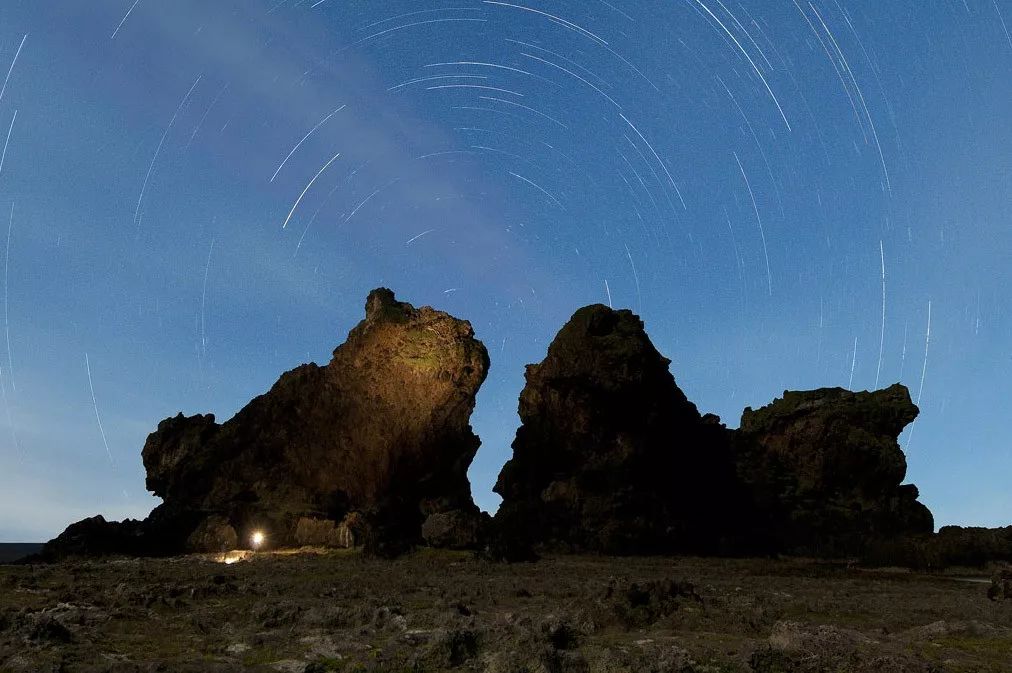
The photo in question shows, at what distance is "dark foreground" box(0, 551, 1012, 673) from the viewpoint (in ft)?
26.1

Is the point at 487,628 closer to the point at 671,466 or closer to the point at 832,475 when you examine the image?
the point at 671,466

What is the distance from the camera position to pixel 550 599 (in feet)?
50.1

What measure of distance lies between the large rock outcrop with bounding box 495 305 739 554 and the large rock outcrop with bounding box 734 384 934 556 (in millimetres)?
2950

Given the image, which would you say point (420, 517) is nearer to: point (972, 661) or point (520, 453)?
point (520, 453)

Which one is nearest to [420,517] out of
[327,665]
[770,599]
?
[770,599]

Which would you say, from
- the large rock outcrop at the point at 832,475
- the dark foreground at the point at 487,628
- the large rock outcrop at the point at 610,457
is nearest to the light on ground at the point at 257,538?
the large rock outcrop at the point at 610,457

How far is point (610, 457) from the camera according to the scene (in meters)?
42.8

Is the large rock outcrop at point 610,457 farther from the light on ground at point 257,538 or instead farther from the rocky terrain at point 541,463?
the light on ground at point 257,538

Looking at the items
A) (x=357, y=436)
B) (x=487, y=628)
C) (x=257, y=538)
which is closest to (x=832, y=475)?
(x=357, y=436)

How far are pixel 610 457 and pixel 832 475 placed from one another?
1671 centimetres

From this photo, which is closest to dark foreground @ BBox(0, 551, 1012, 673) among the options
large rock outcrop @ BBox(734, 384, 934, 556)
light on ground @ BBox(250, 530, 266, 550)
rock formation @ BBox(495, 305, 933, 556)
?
rock formation @ BBox(495, 305, 933, 556)

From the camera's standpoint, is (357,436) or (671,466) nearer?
(671,466)

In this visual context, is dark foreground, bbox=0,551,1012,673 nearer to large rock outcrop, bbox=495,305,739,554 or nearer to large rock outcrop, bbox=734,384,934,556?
large rock outcrop, bbox=495,305,739,554

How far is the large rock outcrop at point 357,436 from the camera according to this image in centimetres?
4753
